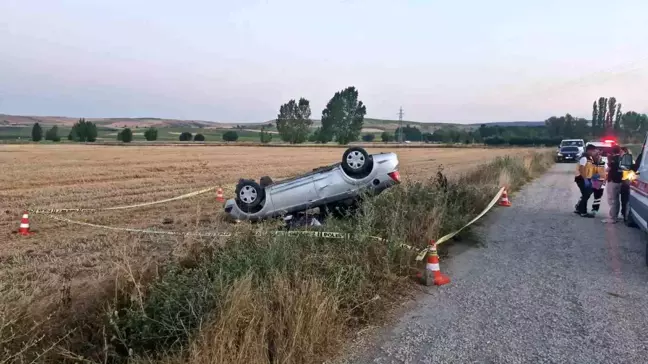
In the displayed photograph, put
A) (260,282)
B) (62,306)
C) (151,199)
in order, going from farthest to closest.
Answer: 1. (151,199)
2. (260,282)
3. (62,306)

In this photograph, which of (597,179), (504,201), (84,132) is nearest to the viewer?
(597,179)

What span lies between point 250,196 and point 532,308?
5.90 metres

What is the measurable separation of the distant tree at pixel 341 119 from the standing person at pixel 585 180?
106 m

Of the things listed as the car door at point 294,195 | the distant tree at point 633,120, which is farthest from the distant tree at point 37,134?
the distant tree at point 633,120

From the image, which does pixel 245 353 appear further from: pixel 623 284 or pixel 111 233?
pixel 111 233

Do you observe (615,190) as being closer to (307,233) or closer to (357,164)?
(357,164)

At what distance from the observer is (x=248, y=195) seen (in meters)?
9.95

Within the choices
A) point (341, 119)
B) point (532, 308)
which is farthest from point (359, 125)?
point (532, 308)

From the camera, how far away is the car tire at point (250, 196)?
9922 mm

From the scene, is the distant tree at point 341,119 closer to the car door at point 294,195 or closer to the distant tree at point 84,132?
the distant tree at point 84,132

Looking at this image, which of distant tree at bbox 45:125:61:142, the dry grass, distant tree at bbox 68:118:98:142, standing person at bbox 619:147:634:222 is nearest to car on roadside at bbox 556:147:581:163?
standing person at bbox 619:147:634:222

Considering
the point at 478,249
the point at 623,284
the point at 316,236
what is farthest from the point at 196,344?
the point at 478,249

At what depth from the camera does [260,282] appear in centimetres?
438

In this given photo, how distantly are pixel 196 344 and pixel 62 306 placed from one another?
127cm
